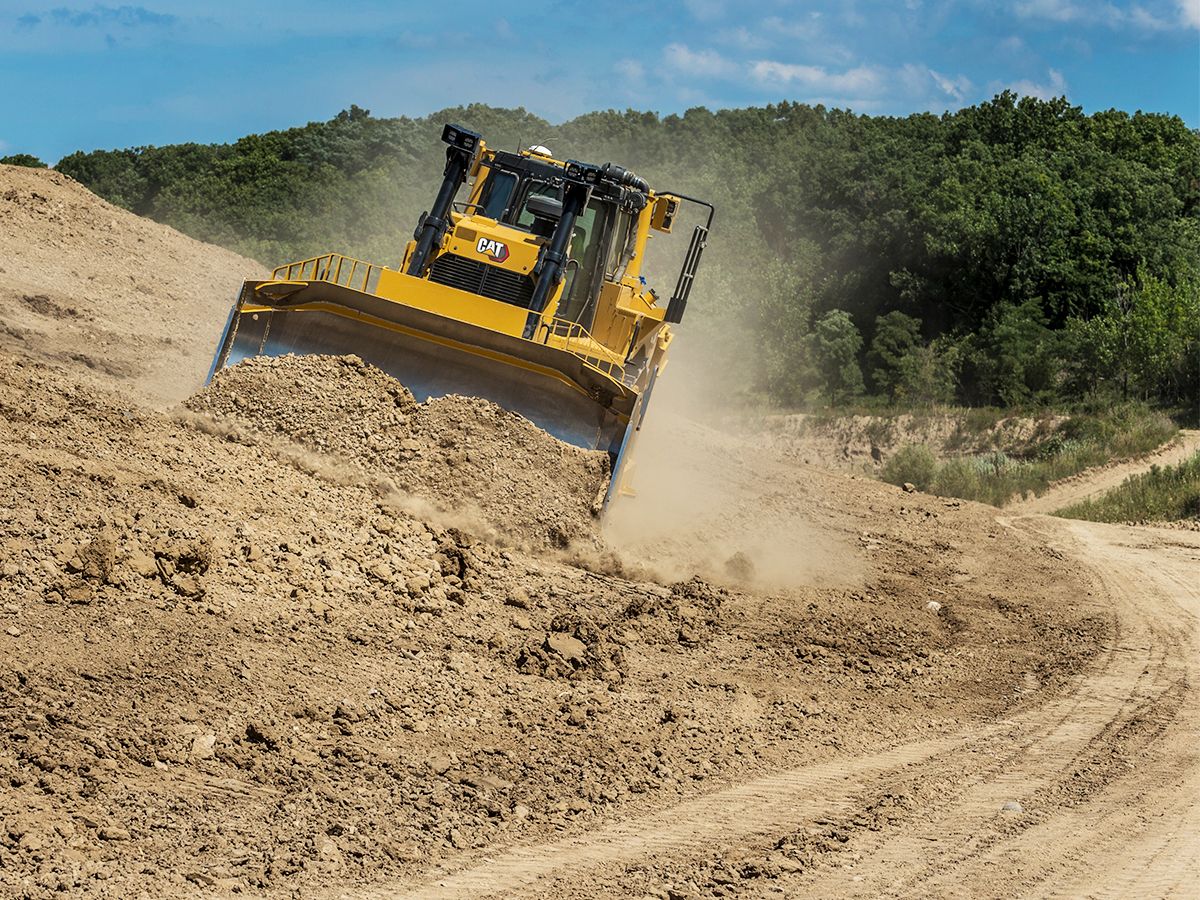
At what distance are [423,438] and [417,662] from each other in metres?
2.87

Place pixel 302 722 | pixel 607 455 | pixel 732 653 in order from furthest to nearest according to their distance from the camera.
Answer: pixel 607 455
pixel 732 653
pixel 302 722

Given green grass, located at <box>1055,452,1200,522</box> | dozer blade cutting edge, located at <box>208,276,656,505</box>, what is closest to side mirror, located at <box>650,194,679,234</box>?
dozer blade cutting edge, located at <box>208,276,656,505</box>

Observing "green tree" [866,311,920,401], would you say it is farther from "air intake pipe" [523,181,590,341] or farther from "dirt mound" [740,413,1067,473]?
"air intake pipe" [523,181,590,341]

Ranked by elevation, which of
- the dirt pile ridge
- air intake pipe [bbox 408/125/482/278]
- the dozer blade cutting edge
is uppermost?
air intake pipe [bbox 408/125/482/278]

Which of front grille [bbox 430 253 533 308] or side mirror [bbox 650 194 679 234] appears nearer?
front grille [bbox 430 253 533 308]

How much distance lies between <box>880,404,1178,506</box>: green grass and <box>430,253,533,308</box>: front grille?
1195cm

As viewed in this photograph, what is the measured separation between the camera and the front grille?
10898 mm

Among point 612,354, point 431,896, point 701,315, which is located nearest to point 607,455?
point 612,354

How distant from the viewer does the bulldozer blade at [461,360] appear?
31.2 ft

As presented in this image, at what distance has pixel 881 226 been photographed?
143 feet

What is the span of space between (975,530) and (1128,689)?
258 inches

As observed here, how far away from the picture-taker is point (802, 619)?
9211mm

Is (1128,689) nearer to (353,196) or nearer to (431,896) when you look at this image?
(431,896)

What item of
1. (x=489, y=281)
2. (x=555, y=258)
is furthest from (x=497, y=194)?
(x=555, y=258)
